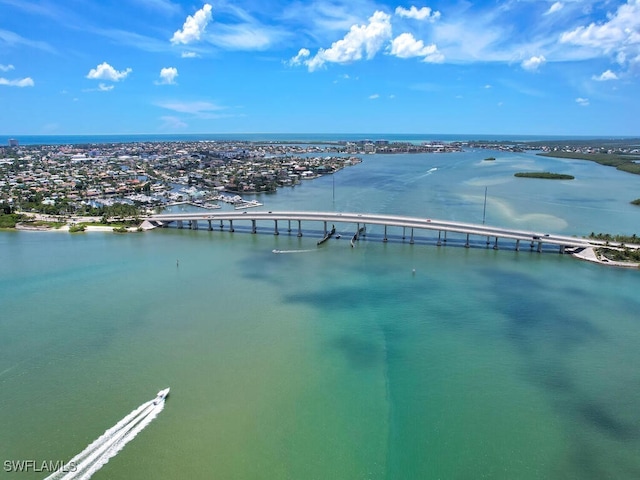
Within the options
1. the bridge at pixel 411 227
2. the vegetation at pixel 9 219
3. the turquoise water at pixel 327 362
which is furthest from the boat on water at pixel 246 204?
the vegetation at pixel 9 219

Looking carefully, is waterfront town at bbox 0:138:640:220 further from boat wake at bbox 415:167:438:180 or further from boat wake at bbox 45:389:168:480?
boat wake at bbox 45:389:168:480

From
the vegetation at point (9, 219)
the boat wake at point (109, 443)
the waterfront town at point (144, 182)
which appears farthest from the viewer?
the waterfront town at point (144, 182)

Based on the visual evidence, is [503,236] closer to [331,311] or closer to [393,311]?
[393,311]

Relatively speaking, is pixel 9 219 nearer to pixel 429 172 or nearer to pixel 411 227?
pixel 411 227

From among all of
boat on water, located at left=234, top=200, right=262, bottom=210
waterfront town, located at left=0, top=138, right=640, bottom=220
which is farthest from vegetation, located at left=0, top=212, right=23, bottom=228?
boat on water, located at left=234, top=200, right=262, bottom=210

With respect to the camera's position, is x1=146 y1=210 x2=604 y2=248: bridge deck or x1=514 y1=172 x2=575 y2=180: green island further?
x1=514 y1=172 x2=575 y2=180: green island

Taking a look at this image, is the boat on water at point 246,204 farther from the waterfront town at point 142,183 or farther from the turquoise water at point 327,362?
the turquoise water at point 327,362
